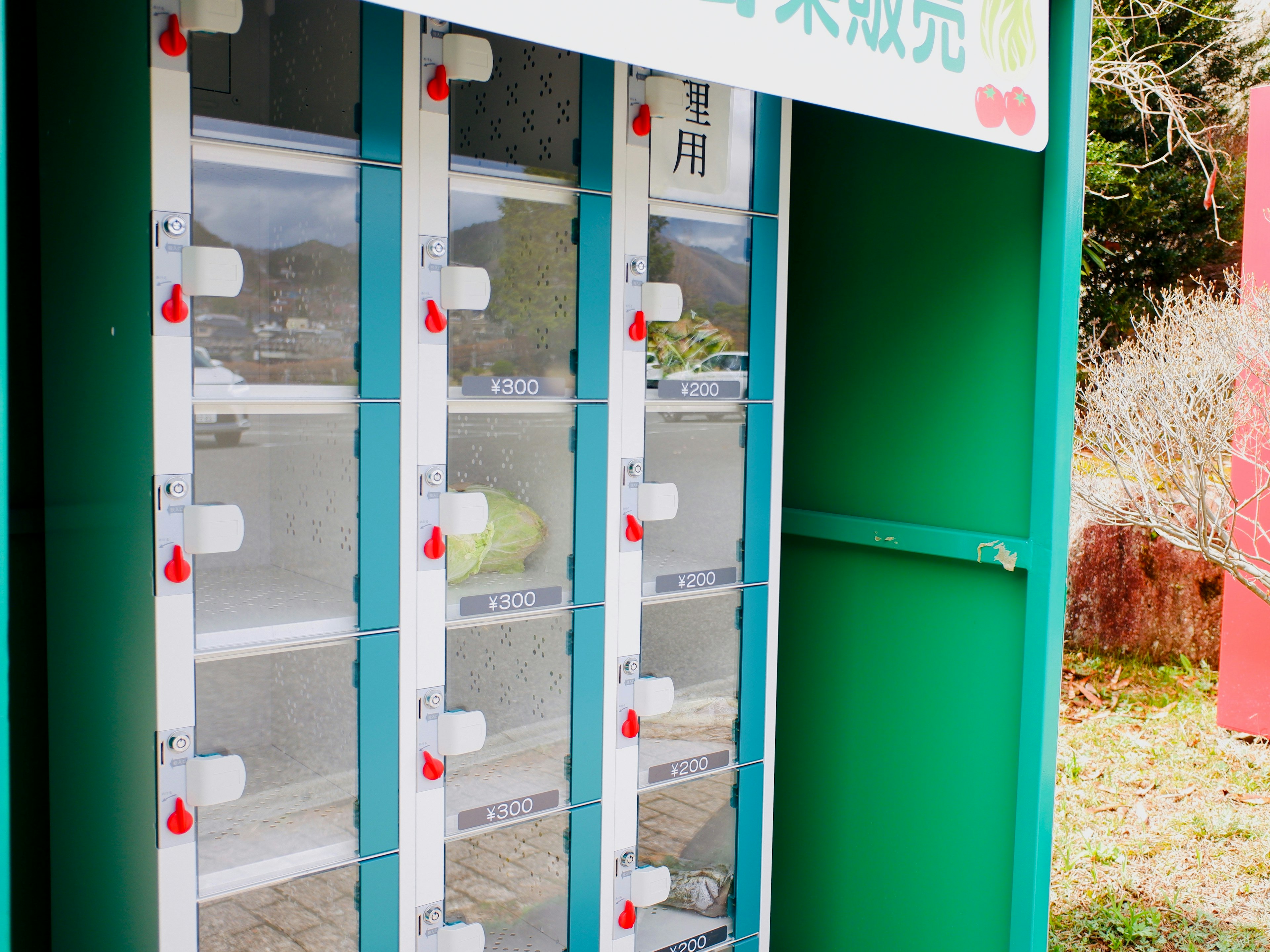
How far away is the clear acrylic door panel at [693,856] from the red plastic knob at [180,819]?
3.67 feet

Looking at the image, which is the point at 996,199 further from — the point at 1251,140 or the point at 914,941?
the point at 1251,140

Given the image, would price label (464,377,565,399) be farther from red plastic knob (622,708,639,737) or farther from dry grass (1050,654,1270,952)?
dry grass (1050,654,1270,952)

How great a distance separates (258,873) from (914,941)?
166 cm

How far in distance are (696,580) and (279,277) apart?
3.82ft

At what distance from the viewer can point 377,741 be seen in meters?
2.10

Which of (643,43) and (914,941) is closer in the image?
(643,43)

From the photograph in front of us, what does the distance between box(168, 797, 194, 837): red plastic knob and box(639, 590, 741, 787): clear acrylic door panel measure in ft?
3.50

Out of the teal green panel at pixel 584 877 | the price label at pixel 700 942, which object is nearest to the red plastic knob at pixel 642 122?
the teal green panel at pixel 584 877

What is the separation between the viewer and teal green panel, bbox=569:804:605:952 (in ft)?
7.88

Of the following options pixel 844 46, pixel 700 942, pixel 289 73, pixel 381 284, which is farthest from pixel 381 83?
pixel 700 942

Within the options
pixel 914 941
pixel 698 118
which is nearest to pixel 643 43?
pixel 698 118

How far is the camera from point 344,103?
6.57ft

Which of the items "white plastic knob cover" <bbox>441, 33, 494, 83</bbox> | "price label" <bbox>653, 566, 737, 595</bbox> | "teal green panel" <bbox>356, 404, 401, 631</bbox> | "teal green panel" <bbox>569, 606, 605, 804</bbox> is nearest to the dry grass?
"price label" <bbox>653, 566, 737, 595</bbox>

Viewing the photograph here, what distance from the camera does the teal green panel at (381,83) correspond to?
1967 mm
